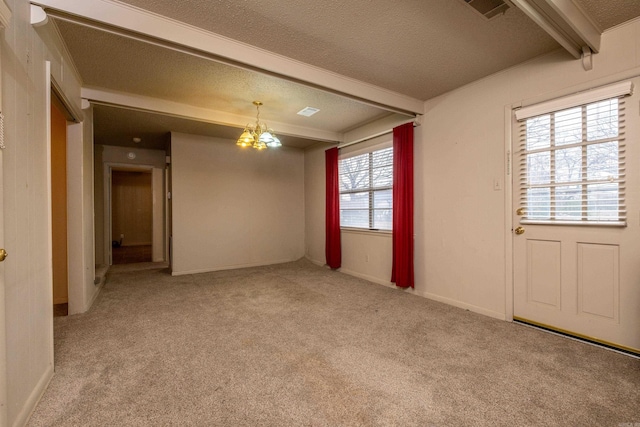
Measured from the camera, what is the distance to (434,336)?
2477mm

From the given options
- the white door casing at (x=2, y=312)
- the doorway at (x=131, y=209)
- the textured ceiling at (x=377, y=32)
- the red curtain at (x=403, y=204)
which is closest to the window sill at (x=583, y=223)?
the red curtain at (x=403, y=204)

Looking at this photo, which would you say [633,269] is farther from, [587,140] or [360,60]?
[360,60]

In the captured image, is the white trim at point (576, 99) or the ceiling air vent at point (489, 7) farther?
the white trim at point (576, 99)

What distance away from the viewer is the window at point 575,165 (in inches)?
87.5

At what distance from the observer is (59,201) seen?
10.6ft

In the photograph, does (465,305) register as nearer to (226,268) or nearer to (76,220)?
(226,268)

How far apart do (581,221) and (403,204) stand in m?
1.81

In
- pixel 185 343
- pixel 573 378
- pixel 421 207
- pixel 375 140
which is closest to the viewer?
pixel 573 378

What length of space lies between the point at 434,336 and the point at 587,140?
6.90 ft

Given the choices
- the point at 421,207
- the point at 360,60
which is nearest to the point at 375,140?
the point at 421,207

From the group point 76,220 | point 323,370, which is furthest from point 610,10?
point 76,220

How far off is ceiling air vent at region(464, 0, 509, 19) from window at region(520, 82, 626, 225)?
114cm

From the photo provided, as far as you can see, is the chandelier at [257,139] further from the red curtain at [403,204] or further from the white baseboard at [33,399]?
the white baseboard at [33,399]

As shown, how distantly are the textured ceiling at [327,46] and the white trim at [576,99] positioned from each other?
14.3 inches
